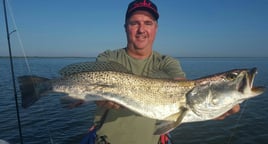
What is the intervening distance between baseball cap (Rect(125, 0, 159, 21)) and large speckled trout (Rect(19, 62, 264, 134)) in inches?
52.2

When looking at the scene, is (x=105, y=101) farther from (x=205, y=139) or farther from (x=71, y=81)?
(x=205, y=139)

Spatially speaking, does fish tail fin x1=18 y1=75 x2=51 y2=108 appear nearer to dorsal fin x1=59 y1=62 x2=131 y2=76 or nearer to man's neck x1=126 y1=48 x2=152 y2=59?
dorsal fin x1=59 y1=62 x2=131 y2=76

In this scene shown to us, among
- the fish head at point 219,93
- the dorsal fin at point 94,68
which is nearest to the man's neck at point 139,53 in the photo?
the dorsal fin at point 94,68

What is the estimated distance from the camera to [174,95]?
13.1 feet

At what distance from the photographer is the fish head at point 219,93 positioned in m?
3.69

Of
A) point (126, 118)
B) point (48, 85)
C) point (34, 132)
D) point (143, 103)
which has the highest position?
point (48, 85)

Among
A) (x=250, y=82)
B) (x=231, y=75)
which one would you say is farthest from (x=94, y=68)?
(x=250, y=82)

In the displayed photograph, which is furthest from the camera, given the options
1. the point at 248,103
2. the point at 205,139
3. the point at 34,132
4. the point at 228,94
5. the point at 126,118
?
the point at 248,103

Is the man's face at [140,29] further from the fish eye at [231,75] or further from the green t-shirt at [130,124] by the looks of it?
the fish eye at [231,75]

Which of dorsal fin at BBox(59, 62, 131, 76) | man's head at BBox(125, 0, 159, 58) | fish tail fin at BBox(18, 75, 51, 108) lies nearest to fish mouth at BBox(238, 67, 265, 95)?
dorsal fin at BBox(59, 62, 131, 76)

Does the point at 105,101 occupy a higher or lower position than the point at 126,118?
higher

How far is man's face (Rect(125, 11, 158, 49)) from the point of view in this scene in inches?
185

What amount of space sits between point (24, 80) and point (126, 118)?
5.99 feet

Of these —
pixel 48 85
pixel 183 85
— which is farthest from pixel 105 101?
pixel 183 85
